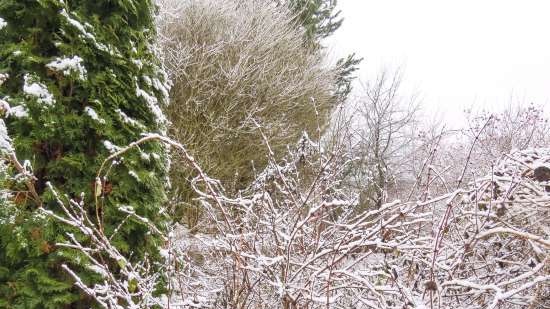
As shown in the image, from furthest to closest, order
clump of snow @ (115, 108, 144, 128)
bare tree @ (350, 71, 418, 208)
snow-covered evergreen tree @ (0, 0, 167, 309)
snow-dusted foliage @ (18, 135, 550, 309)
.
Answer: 1. bare tree @ (350, 71, 418, 208)
2. clump of snow @ (115, 108, 144, 128)
3. snow-covered evergreen tree @ (0, 0, 167, 309)
4. snow-dusted foliage @ (18, 135, 550, 309)

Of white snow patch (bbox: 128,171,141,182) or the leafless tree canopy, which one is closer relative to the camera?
white snow patch (bbox: 128,171,141,182)

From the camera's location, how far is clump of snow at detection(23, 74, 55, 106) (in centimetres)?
274

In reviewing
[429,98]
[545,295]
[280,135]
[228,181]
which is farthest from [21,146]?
[429,98]

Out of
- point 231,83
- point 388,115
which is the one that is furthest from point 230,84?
point 388,115

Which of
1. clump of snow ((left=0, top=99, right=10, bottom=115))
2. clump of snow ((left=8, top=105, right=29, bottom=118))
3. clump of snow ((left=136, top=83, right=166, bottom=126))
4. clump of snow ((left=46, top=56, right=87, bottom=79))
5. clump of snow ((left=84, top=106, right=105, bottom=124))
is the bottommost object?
clump of snow ((left=0, top=99, right=10, bottom=115))

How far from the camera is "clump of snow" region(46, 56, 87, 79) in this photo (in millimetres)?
2844

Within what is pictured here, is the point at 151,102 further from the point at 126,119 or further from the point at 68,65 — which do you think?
the point at 68,65

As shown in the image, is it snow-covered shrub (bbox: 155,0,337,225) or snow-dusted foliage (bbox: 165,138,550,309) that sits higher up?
snow-covered shrub (bbox: 155,0,337,225)

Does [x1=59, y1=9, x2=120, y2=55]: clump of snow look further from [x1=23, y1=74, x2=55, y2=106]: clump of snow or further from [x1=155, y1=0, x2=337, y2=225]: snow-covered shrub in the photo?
[x1=155, y1=0, x2=337, y2=225]: snow-covered shrub

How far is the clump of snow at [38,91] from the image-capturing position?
9.00ft

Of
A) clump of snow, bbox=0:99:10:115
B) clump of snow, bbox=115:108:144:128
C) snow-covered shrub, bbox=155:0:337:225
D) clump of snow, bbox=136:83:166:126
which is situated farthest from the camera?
snow-covered shrub, bbox=155:0:337:225

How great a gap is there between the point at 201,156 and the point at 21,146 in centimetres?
685

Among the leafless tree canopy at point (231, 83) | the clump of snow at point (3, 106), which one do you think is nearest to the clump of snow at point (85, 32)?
the clump of snow at point (3, 106)

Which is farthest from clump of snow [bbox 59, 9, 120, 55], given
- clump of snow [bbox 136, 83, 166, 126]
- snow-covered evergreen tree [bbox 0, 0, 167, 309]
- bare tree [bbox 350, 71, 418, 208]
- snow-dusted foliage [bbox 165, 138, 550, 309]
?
bare tree [bbox 350, 71, 418, 208]
